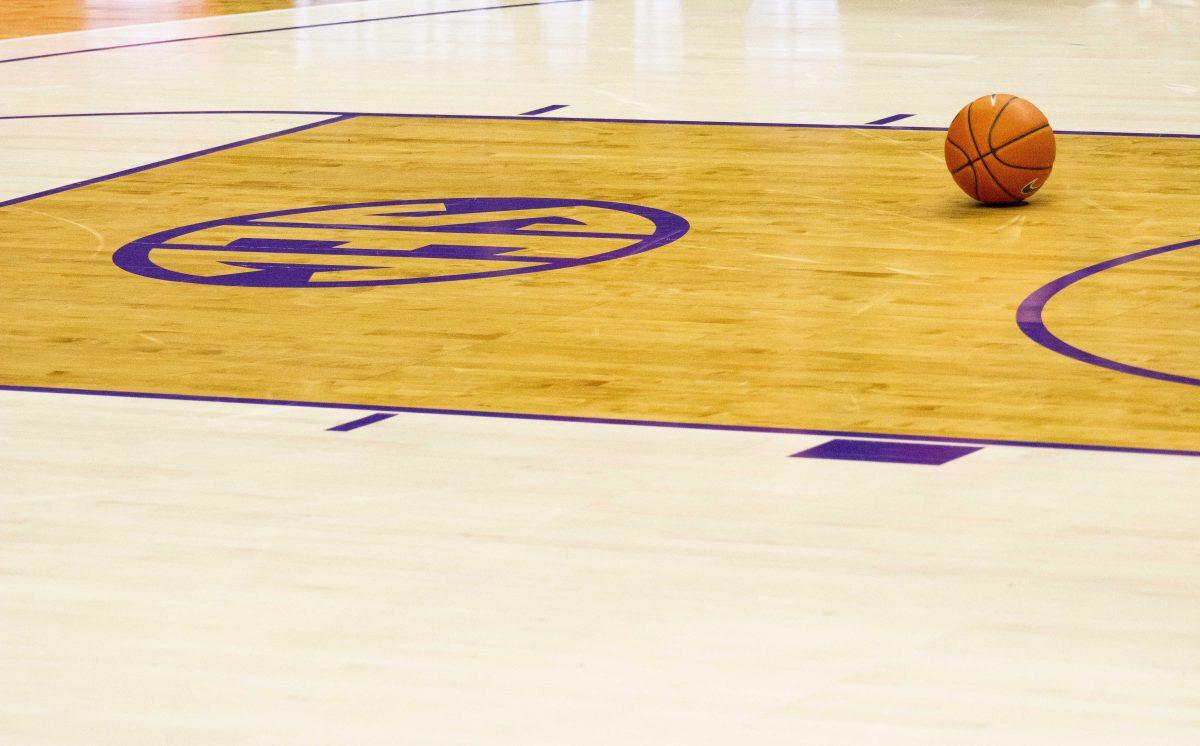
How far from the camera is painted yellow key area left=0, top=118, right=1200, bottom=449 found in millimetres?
5512

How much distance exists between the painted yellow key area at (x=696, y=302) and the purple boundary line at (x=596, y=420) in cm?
5

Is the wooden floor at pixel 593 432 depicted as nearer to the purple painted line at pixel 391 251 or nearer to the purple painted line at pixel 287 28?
the purple painted line at pixel 391 251

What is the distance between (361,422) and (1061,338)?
214 cm

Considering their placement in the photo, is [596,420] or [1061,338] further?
[1061,338]

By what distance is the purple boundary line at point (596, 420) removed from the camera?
16.3ft

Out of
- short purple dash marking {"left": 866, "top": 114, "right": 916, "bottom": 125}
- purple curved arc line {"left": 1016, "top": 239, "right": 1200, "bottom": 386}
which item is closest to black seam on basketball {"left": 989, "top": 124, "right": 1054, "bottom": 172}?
purple curved arc line {"left": 1016, "top": 239, "right": 1200, "bottom": 386}

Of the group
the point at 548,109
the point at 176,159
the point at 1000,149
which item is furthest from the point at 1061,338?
the point at 548,109

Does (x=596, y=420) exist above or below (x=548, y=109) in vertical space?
above

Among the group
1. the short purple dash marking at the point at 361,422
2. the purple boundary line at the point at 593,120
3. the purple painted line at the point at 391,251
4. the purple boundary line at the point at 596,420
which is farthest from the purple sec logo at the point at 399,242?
the purple boundary line at the point at 593,120

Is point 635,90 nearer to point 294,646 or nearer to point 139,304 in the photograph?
point 139,304

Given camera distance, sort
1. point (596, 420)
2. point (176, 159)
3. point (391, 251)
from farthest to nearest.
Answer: point (176, 159) < point (391, 251) < point (596, 420)

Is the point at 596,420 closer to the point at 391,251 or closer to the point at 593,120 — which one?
the point at 391,251

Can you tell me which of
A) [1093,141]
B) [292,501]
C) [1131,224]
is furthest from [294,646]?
[1093,141]

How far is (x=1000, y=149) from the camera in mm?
7984
